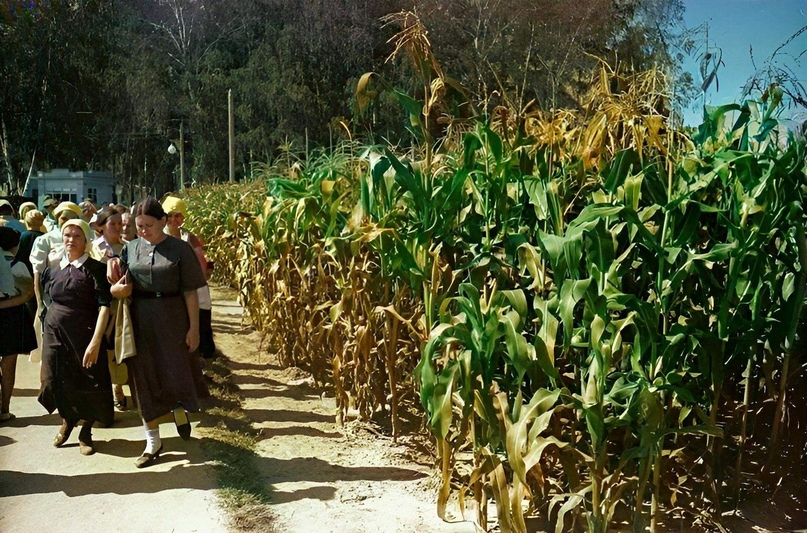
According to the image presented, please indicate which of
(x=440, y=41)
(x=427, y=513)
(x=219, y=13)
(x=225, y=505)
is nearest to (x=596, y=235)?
(x=427, y=513)

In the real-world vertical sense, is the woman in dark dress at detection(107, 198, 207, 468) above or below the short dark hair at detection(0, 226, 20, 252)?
→ below

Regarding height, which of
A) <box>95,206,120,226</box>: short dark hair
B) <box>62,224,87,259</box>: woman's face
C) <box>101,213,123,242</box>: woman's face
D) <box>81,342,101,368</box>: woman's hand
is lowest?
<box>81,342,101,368</box>: woman's hand

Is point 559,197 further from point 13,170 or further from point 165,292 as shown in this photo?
point 13,170

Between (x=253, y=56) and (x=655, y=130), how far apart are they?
1106cm

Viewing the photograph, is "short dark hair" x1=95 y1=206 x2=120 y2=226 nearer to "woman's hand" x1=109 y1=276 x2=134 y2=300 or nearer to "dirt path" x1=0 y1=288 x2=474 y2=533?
"dirt path" x1=0 y1=288 x2=474 y2=533

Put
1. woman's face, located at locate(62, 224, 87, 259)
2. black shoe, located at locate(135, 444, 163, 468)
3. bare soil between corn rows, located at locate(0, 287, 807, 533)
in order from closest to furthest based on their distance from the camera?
bare soil between corn rows, located at locate(0, 287, 807, 533) → black shoe, located at locate(135, 444, 163, 468) → woman's face, located at locate(62, 224, 87, 259)

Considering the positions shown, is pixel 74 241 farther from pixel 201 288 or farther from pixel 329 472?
pixel 329 472

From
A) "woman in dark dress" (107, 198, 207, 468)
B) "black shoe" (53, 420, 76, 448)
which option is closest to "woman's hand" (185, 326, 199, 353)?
"woman in dark dress" (107, 198, 207, 468)

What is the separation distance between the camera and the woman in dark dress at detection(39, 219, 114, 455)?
15.7 ft

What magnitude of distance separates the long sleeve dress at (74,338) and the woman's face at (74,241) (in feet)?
0.20

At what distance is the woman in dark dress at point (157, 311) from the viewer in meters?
4.73

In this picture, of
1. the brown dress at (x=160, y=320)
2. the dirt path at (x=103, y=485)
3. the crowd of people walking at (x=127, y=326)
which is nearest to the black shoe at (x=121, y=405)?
the dirt path at (x=103, y=485)

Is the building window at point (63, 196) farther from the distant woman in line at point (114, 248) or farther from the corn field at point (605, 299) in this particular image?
the corn field at point (605, 299)

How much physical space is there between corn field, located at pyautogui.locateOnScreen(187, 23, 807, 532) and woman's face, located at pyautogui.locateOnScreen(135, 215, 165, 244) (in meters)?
1.38
